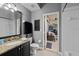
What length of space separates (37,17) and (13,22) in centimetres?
42

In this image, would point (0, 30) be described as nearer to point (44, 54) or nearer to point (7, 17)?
point (7, 17)

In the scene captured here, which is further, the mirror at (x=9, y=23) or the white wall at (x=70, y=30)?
the mirror at (x=9, y=23)

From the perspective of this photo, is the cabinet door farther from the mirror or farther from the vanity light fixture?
the vanity light fixture

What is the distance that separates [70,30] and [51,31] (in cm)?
29

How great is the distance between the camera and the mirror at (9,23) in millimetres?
1536

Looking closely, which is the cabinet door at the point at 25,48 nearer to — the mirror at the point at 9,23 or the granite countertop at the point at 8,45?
the granite countertop at the point at 8,45

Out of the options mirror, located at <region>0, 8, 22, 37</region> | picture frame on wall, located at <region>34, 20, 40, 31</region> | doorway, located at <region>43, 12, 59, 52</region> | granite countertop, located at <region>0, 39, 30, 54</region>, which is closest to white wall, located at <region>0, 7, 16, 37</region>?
mirror, located at <region>0, 8, 22, 37</region>

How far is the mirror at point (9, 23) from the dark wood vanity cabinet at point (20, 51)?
0.24 m

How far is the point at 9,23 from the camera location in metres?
1.61

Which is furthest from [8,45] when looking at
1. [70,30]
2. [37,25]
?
[70,30]

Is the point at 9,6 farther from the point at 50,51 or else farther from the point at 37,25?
the point at 50,51

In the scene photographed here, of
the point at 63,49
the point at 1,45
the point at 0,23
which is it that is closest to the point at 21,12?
the point at 0,23

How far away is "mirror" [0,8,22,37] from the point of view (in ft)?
5.04

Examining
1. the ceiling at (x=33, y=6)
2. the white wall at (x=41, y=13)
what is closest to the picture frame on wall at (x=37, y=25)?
the white wall at (x=41, y=13)
